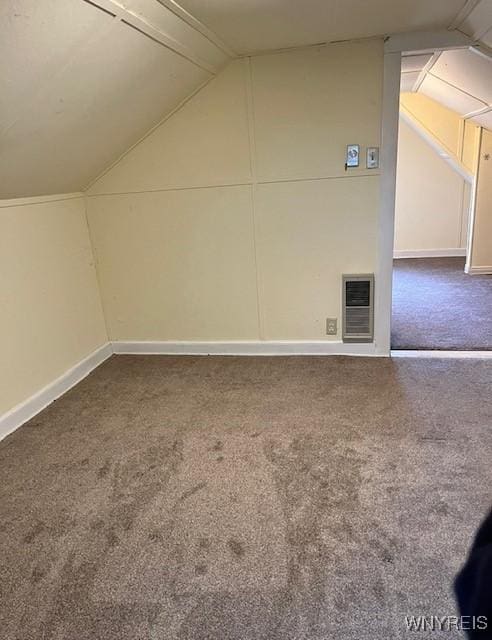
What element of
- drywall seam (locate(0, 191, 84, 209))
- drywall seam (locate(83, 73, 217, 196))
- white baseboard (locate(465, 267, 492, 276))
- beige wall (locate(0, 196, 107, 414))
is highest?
drywall seam (locate(83, 73, 217, 196))

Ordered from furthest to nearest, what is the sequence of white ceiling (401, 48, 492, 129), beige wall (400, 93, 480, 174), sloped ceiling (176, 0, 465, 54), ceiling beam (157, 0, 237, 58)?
beige wall (400, 93, 480, 174) < white ceiling (401, 48, 492, 129) < sloped ceiling (176, 0, 465, 54) < ceiling beam (157, 0, 237, 58)

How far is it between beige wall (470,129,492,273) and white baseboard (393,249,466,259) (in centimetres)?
95

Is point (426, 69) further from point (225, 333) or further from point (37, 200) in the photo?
point (37, 200)

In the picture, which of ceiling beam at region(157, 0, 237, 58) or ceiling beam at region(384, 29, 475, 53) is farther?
ceiling beam at region(384, 29, 475, 53)

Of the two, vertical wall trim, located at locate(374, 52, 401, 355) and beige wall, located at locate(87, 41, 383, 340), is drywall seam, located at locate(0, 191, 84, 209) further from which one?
vertical wall trim, located at locate(374, 52, 401, 355)

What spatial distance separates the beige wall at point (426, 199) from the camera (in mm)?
5633

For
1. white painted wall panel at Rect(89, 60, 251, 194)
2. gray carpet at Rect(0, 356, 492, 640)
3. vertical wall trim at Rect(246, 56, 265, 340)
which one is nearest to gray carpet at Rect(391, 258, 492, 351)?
gray carpet at Rect(0, 356, 492, 640)

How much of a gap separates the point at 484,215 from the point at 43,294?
14.5 ft

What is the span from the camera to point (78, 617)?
4.50 feet

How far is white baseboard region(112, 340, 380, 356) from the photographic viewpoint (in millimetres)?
3121

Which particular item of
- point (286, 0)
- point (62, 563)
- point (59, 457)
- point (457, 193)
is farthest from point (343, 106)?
point (457, 193)

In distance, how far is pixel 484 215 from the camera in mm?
4801

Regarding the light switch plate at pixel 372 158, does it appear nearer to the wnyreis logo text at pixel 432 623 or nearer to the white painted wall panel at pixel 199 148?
the white painted wall panel at pixel 199 148

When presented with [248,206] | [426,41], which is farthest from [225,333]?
[426,41]
